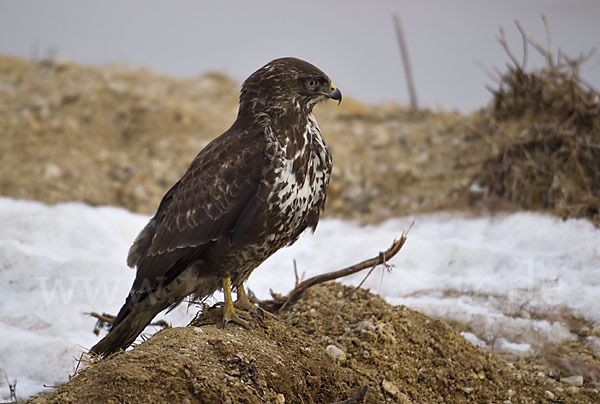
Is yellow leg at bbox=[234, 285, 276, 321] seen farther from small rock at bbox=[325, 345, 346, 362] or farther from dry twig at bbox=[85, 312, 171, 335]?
dry twig at bbox=[85, 312, 171, 335]

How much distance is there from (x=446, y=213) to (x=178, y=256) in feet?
14.0

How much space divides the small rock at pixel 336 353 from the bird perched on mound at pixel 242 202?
539 millimetres

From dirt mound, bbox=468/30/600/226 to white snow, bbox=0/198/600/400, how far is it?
0.31m

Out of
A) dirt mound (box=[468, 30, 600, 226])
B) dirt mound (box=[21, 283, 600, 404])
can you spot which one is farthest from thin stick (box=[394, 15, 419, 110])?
dirt mound (box=[21, 283, 600, 404])

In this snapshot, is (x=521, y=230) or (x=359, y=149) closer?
(x=521, y=230)

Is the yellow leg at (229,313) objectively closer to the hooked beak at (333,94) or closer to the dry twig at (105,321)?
the dry twig at (105,321)

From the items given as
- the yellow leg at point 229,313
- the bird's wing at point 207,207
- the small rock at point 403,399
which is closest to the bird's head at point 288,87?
the bird's wing at point 207,207

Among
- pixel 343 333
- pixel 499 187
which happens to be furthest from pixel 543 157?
pixel 343 333

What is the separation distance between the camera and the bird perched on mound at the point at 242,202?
13.1 ft

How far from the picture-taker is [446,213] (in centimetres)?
769

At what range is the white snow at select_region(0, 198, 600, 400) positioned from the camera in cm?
504

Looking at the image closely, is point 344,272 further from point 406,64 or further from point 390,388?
point 406,64

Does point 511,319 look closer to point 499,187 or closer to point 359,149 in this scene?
point 499,187

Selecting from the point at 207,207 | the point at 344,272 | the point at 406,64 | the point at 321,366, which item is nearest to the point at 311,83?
the point at 207,207
